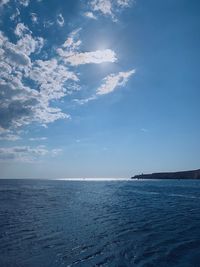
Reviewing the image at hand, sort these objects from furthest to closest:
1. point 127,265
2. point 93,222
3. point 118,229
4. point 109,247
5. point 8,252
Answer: point 93,222 < point 118,229 < point 109,247 < point 8,252 < point 127,265

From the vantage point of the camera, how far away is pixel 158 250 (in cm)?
1723

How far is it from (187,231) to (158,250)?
6.99 meters

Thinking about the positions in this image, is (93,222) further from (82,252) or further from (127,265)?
(127,265)

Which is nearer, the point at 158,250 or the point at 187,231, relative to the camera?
the point at 158,250

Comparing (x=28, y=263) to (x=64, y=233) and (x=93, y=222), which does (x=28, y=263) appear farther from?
(x=93, y=222)

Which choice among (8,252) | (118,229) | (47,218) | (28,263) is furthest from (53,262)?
(47,218)

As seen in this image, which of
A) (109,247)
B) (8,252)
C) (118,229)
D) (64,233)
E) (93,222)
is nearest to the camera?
(8,252)

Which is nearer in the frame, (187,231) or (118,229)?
(187,231)

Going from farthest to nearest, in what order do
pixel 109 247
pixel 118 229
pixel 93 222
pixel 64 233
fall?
pixel 93 222
pixel 118 229
pixel 64 233
pixel 109 247

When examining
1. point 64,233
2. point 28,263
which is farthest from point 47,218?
point 28,263

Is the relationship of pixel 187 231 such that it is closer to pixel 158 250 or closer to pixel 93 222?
pixel 158 250

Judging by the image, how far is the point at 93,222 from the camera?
28594mm

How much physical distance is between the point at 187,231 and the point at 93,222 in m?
10.1

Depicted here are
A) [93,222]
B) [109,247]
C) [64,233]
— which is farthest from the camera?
[93,222]
